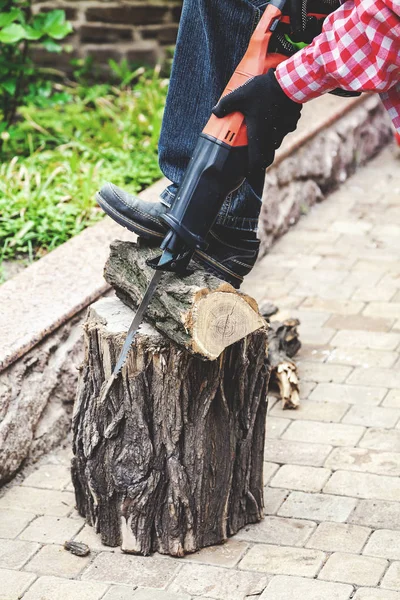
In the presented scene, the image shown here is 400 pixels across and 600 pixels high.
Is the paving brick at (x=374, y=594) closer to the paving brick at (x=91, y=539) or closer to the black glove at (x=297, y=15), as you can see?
the paving brick at (x=91, y=539)

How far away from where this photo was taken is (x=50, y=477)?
3598mm

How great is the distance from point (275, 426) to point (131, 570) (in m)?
1.03

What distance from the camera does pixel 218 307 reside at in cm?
288

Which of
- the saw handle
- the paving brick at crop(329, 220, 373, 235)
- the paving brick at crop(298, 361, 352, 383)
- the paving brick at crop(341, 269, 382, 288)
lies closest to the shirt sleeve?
the saw handle

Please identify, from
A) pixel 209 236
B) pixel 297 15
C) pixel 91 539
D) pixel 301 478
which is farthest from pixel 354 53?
pixel 91 539

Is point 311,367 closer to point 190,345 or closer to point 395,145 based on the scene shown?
point 190,345

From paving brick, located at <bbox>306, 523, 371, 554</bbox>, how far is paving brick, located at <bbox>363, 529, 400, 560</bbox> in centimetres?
2

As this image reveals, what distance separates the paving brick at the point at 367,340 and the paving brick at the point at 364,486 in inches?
40.2

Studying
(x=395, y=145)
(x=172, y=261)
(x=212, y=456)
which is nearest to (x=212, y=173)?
(x=172, y=261)

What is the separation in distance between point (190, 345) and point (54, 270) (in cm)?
141

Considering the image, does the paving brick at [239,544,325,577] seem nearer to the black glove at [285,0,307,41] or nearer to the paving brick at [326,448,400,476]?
the paving brick at [326,448,400,476]

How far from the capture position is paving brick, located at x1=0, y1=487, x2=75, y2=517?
338 cm

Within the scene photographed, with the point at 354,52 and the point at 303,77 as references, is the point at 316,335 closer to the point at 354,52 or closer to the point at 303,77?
the point at 303,77

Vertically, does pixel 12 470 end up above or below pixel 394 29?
below
